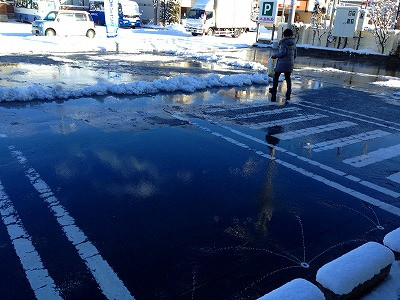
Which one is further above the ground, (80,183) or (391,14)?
(391,14)

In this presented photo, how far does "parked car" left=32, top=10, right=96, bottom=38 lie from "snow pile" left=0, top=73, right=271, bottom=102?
15878mm

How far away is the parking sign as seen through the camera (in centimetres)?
2498

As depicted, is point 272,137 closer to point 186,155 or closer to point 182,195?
Answer: point 186,155

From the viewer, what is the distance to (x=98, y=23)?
4025 cm

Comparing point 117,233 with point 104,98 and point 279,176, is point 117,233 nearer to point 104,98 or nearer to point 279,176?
point 279,176

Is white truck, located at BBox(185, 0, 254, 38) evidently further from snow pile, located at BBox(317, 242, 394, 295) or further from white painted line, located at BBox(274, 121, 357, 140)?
snow pile, located at BBox(317, 242, 394, 295)

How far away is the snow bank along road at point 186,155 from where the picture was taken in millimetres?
3109

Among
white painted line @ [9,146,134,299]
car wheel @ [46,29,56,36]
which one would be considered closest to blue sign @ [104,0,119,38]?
car wheel @ [46,29,56,36]

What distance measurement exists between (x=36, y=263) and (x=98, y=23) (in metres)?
41.3

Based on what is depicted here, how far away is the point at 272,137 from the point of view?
22.2ft

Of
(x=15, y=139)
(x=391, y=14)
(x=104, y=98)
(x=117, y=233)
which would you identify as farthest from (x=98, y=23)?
(x=117, y=233)

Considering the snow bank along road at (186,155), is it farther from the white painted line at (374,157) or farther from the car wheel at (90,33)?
the car wheel at (90,33)

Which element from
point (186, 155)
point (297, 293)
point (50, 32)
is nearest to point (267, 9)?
point (50, 32)

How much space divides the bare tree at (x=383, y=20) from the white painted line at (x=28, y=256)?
22651 mm
